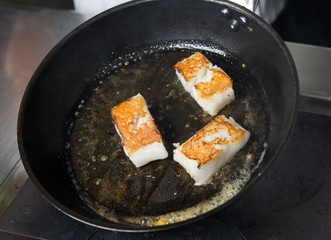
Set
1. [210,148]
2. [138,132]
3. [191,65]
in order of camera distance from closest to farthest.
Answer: [210,148] < [138,132] < [191,65]

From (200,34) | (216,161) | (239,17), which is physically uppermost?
(239,17)

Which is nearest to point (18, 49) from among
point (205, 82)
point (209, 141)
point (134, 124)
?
point (134, 124)

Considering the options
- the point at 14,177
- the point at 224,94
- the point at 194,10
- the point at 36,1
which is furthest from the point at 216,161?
the point at 36,1

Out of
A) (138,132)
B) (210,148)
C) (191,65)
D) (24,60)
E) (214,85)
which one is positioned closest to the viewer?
(210,148)

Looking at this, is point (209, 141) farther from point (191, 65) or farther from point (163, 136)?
point (191, 65)

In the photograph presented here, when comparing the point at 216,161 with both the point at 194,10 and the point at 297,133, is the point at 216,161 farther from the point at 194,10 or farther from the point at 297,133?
the point at 194,10
